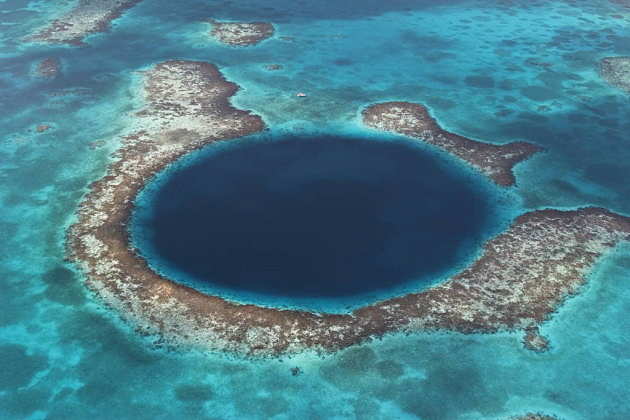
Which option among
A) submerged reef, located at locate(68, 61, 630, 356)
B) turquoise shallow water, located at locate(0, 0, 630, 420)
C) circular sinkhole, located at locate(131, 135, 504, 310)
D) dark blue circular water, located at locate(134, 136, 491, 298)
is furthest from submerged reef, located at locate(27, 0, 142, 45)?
dark blue circular water, located at locate(134, 136, 491, 298)

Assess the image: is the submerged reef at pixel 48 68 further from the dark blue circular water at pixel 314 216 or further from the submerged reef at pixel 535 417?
the submerged reef at pixel 535 417

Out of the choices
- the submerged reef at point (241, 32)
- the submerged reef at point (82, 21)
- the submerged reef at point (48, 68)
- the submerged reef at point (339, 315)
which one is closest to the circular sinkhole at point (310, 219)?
the submerged reef at point (339, 315)

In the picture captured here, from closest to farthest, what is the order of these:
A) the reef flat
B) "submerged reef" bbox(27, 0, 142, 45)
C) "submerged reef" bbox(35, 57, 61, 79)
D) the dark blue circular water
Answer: the dark blue circular water < the reef flat < "submerged reef" bbox(35, 57, 61, 79) < "submerged reef" bbox(27, 0, 142, 45)

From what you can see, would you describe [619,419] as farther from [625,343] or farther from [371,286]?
[371,286]

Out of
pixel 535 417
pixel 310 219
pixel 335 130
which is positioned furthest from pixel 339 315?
pixel 335 130

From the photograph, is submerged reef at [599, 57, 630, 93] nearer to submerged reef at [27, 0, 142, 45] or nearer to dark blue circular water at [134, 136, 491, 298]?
dark blue circular water at [134, 136, 491, 298]

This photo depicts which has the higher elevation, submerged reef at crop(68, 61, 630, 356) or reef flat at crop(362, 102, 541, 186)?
→ reef flat at crop(362, 102, 541, 186)

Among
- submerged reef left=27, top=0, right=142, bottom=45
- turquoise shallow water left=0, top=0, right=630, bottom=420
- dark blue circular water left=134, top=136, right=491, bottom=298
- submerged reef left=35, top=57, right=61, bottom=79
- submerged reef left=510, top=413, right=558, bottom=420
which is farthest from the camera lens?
submerged reef left=27, top=0, right=142, bottom=45
